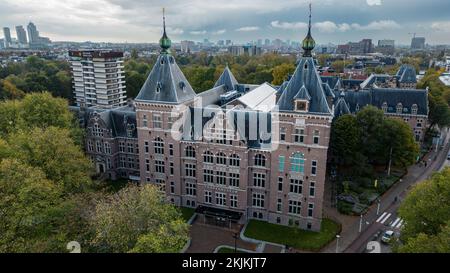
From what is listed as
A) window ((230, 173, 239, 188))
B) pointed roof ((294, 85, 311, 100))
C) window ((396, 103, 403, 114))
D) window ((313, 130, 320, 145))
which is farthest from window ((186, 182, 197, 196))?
window ((396, 103, 403, 114))

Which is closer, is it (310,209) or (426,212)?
(426,212)

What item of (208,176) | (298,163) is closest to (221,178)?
(208,176)

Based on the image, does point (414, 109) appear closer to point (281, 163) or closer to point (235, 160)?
point (281, 163)

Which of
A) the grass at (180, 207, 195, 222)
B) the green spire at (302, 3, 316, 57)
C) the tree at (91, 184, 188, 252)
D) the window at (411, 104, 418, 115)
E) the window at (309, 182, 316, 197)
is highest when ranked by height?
the green spire at (302, 3, 316, 57)

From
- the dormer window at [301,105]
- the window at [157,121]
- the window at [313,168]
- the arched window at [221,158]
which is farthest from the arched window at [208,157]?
the window at [313,168]

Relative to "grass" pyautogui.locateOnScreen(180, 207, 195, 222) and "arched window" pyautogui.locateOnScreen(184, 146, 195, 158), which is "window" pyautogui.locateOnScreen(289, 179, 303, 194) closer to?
"arched window" pyautogui.locateOnScreen(184, 146, 195, 158)
